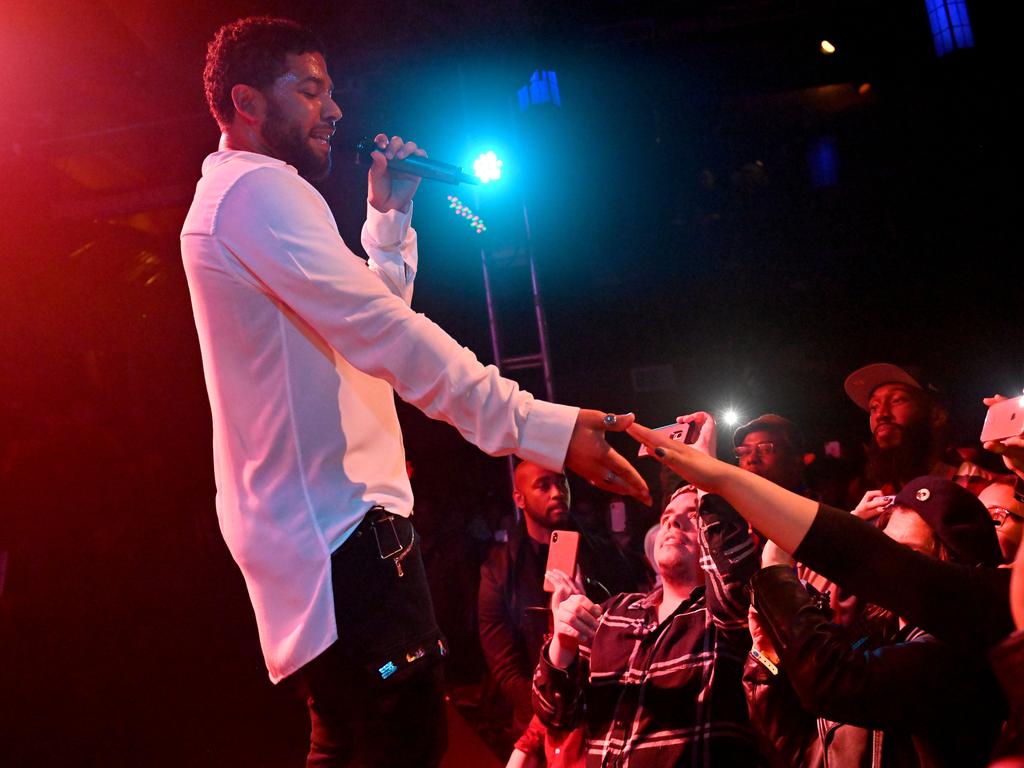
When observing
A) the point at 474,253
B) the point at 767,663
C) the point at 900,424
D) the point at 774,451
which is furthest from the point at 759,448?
the point at 474,253

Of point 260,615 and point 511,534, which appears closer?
point 260,615

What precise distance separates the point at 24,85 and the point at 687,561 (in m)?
3.86

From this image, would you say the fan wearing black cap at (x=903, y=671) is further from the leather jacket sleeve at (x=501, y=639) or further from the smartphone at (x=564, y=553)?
the leather jacket sleeve at (x=501, y=639)

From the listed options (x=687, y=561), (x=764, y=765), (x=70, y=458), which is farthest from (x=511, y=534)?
(x=70, y=458)

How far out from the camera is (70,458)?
4602 millimetres

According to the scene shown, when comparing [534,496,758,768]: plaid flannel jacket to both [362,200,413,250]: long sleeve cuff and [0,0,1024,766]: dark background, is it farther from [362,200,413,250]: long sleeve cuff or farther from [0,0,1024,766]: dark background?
[0,0,1024,766]: dark background

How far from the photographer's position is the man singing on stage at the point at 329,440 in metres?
1.17

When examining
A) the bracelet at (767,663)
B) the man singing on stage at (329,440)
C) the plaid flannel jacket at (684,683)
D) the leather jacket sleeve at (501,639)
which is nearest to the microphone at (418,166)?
the man singing on stage at (329,440)

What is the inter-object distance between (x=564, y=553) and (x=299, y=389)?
4.76ft

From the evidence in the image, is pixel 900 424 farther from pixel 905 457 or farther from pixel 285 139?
pixel 285 139

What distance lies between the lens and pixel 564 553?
248cm

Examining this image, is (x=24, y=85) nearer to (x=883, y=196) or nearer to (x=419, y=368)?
(x=419, y=368)

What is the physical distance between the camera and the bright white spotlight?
17.7ft

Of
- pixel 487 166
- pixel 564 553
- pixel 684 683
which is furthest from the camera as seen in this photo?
pixel 487 166
